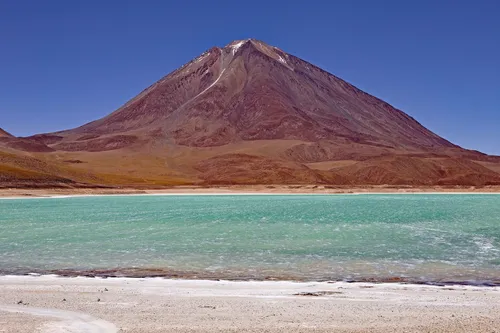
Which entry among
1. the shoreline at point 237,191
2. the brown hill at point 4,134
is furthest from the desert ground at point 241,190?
the brown hill at point 4,134

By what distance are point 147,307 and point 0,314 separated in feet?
9.00

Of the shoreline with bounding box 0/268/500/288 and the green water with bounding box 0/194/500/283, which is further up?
the green water with bounding box 0/194/500/283

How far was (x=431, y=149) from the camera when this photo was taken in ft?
634

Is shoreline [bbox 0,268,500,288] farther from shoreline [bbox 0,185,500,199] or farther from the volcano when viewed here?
the volcano

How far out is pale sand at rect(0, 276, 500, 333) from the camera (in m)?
9.66

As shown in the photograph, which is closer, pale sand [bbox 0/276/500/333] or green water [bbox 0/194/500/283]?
pale sand [bbox 0/276/500/333]

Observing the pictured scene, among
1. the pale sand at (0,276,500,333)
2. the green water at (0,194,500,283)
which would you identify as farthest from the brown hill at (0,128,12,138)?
the pale sand at (0,276,500,333)

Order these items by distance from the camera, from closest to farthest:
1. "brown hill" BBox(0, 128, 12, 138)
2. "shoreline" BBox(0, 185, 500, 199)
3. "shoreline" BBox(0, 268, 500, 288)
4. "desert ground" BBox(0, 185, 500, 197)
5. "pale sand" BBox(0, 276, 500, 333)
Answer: "pale sand" BBox(0, 276, 500, 333) < "shoreline" BBox(0, 268, 500, 288) < "shoreline" BBox(0, 185, 500, 199) < "desert ground" BBox(0, 185, 500, 197) < "brown hill" BBox(0, 128, 12, 138)

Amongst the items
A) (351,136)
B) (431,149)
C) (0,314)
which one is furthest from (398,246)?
(431,149)

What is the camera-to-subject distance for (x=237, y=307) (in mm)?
11242

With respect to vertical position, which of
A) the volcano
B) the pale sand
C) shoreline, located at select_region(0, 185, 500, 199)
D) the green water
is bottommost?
the pale sand

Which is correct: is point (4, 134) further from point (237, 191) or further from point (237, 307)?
point (237, 307)

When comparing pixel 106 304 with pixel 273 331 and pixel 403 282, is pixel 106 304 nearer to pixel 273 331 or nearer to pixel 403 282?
pixel 273 331

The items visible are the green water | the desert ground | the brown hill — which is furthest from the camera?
the brown hill
